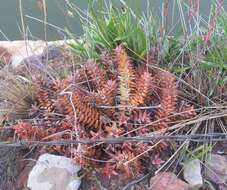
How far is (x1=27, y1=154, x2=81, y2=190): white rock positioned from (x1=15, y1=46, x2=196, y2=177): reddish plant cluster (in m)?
0.06

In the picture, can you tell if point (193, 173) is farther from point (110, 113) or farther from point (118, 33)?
point (118, 33)

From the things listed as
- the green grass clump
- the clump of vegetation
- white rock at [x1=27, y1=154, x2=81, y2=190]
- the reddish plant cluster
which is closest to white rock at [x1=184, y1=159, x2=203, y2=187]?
the clump of vegetation

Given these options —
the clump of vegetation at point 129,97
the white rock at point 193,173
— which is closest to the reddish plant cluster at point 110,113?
the clump of vegetation at point 129,97

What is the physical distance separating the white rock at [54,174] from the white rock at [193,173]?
16.4 inches

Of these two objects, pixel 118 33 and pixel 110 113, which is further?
pixel 118 33

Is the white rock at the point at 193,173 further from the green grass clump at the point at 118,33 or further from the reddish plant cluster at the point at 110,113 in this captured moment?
the green grass clump at the point at 118,33

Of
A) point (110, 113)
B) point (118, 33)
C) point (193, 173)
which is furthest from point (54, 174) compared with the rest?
point (118, 33)

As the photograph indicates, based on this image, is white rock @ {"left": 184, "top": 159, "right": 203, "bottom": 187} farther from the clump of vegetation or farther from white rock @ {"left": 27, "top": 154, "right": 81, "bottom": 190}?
white rock @ {"left": 27, "top": 154, "right": 81, "bottom": 190}

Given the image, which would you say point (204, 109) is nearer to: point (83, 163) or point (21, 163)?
point (83, 163)

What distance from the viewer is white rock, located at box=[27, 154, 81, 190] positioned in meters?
1.82

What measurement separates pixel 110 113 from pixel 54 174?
1.07ft

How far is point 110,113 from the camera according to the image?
1.90 metres

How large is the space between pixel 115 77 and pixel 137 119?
26cm

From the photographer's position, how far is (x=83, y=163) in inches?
70.1
